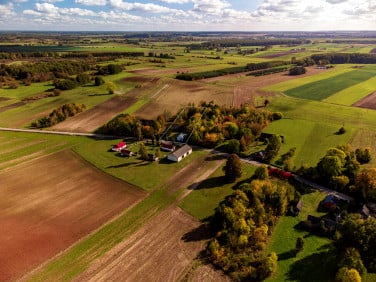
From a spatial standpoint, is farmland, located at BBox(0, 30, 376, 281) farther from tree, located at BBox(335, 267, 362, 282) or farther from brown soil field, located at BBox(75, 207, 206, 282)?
tree, located at BBox(335, 267, 362, 282)

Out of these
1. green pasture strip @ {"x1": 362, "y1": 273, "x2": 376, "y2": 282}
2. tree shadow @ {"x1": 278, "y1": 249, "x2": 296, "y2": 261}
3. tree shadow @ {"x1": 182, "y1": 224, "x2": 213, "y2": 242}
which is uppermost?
green pasture strip @ {"x1": 362, "y1": 273, "x2": 376, "y2": 282}

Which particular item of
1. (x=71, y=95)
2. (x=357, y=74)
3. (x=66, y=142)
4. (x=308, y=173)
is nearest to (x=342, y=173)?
(x=308, y=173)

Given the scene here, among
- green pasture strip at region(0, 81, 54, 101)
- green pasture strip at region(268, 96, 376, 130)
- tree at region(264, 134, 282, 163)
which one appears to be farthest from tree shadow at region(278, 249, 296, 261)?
green pasture strip at region(0, 81, 54, 101)

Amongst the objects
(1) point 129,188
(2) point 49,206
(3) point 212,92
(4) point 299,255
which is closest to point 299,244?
(4) point 299,255

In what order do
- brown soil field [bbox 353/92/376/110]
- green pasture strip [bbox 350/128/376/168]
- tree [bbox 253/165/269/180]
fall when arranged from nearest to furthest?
tree [bbox 253/165/269/180] < green pasture strip [bbox 350/128/376/168] < brown soil field [bbox 353/92/376/110]


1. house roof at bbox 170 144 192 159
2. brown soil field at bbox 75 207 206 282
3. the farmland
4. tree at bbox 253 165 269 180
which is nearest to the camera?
brown soil field at bbox 75 207 206 282

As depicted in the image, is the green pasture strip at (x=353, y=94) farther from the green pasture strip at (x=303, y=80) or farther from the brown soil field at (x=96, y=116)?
the brown soil field at (x=96, y=116)
